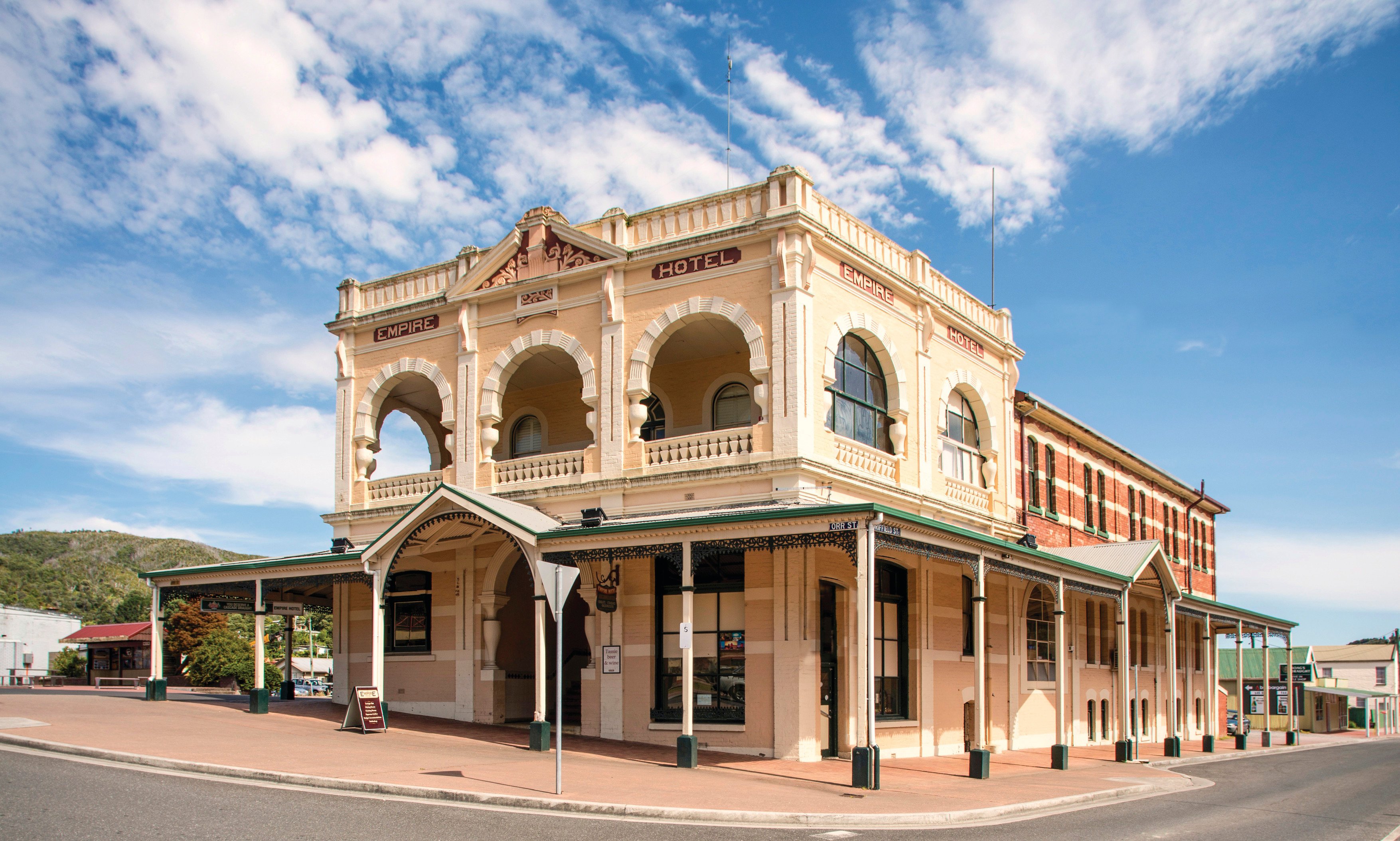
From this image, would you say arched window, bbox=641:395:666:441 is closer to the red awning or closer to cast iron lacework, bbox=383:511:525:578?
cast iron lacework, bbox=383:511:525:578

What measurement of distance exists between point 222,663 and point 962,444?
28551 mm

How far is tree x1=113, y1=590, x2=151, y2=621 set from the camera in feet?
262

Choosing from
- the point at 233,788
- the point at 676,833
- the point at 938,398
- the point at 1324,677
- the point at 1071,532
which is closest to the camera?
the point at 676,833

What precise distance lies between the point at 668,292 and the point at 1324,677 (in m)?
72.4

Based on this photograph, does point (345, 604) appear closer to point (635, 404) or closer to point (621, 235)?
point (635, 404)

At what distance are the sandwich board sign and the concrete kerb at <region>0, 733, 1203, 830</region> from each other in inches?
201

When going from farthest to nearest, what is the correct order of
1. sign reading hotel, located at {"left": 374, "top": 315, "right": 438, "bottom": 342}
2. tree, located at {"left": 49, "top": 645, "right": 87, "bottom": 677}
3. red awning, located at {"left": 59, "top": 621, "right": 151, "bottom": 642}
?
1. tree, located at {"left": 49, "top": 645, "right": 87, "bottom": 677}
2. red awning, located at {"left": 59, "top": 621, "right": 151, "bottom": 642}
3. sign reading hotel, located at {"left": 374, "top": 315, "right": 438, "bottom": 342}

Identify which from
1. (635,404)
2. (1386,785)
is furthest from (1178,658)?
(635,404)

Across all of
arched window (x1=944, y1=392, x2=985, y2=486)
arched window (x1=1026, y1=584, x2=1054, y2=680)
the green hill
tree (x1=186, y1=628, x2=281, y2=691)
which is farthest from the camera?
the green hill

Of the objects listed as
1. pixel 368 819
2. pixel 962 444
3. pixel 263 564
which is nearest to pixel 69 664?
pixel 263 564

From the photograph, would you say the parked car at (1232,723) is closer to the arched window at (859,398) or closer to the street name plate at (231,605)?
the arched window at (859,398)

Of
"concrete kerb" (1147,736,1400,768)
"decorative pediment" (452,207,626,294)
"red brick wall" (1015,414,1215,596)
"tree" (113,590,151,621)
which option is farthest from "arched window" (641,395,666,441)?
"tree" (113,590,151,621)

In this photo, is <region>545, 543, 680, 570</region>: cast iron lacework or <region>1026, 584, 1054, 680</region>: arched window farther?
<region>1026, 584, 1054, 680</region>: arched window

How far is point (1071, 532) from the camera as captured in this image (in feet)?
98.0
